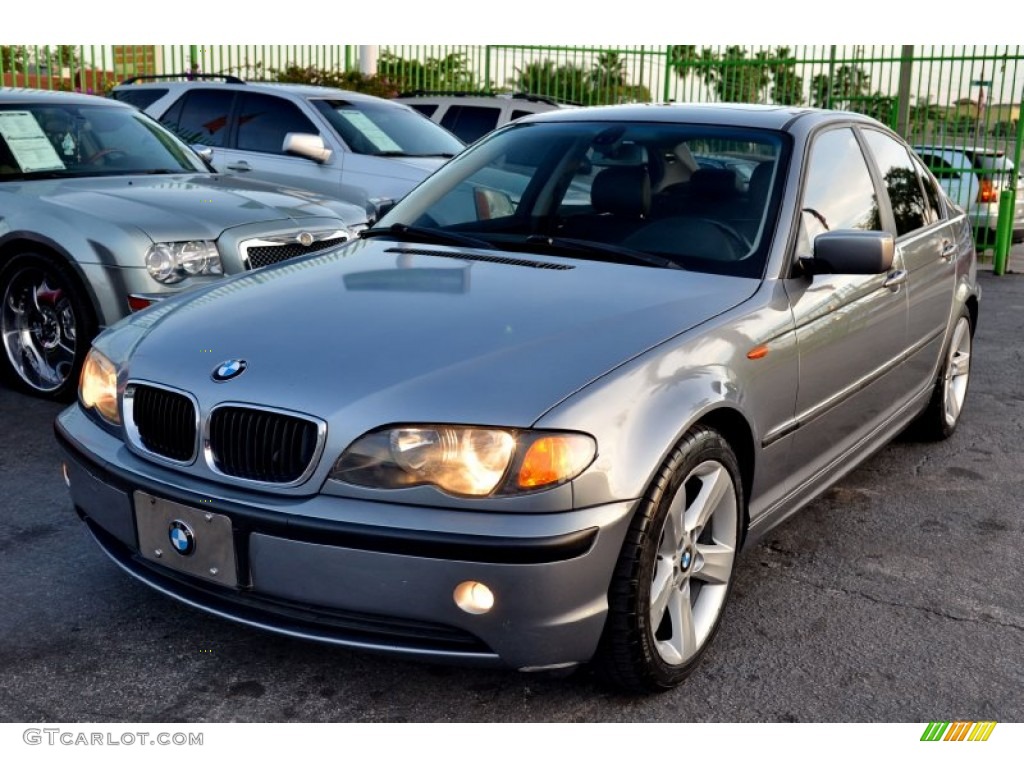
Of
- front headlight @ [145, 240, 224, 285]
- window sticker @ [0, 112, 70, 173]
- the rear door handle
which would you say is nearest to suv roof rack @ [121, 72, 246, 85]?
window sticker @ [0, 112, 70, 173]

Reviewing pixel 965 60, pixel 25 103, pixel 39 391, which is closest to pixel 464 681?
pixel 39 391

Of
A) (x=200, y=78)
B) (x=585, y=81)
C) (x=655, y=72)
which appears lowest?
(x=200, y=78)

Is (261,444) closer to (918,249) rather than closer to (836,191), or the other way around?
(836,191)

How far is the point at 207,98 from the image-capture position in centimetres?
965

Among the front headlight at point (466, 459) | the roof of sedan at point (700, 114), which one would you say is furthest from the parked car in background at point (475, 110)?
the front headlight at point (466, 459)

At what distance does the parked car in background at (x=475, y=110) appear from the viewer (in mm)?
12141

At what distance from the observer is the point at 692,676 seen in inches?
123

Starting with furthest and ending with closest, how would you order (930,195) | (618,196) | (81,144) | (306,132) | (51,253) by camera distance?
(306,132) → (81,144) → (51,253) → (930,195) → (618,196)

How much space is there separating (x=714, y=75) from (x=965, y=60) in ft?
9.67

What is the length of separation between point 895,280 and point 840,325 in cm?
63

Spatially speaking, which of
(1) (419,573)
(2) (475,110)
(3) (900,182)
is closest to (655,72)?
(2) (475,110)

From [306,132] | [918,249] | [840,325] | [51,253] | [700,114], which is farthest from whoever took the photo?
[306,132]

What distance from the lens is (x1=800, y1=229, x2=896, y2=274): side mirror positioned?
3.58m

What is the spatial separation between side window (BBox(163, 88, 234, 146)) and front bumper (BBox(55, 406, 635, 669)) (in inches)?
286
